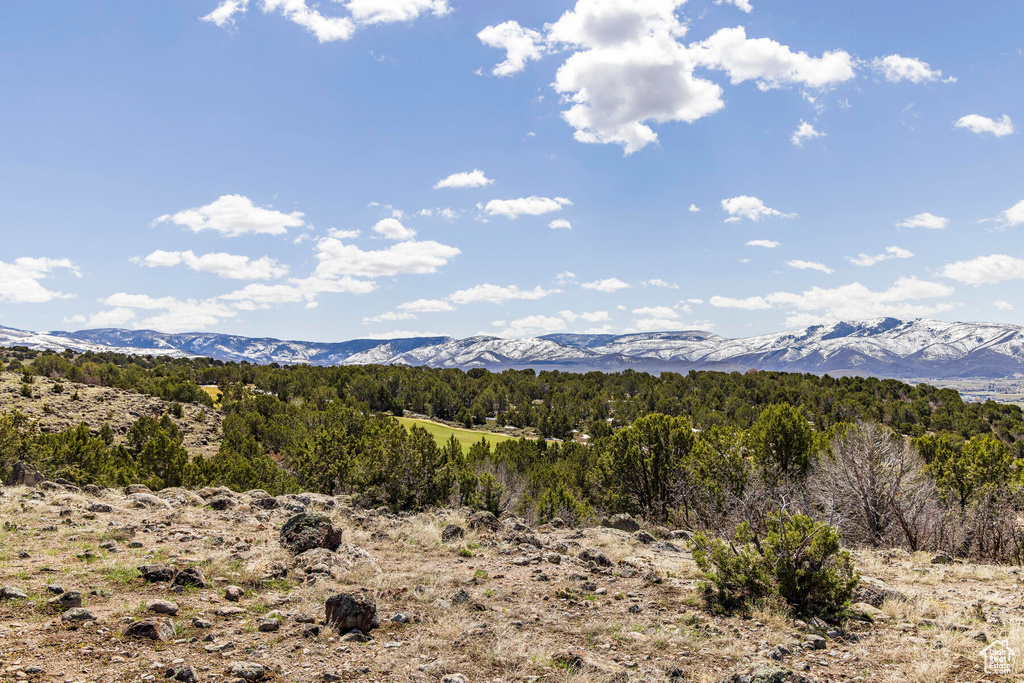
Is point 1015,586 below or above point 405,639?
below

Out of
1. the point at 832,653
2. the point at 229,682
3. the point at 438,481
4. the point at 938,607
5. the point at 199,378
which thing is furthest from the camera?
the point at 199,378

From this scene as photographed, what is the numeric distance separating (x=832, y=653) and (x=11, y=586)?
50.6 ft

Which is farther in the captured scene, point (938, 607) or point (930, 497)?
point (930, 497)

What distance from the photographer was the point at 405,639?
364 inches

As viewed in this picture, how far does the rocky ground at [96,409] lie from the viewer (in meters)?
53.8

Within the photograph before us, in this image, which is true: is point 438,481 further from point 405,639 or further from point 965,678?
point 965,678

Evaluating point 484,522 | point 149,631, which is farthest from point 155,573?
point 484,522

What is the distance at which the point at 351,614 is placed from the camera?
30.9ft

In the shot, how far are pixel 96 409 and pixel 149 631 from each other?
6836 centimetres

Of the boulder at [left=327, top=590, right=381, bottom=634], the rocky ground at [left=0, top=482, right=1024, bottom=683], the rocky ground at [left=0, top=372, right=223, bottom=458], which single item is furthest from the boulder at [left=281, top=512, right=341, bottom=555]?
the rocky ground at [left=0, top=372, right=223, bottom=458]

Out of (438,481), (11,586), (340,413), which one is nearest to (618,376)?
(340,413)

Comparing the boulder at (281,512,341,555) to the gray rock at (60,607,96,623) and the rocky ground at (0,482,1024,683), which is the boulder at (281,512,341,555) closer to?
the rocky ground at (0,482,1024,683)

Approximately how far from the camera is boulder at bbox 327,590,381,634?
9.37 meters

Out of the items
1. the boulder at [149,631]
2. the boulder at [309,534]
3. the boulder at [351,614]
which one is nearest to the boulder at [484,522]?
the boulder at [309,534]
